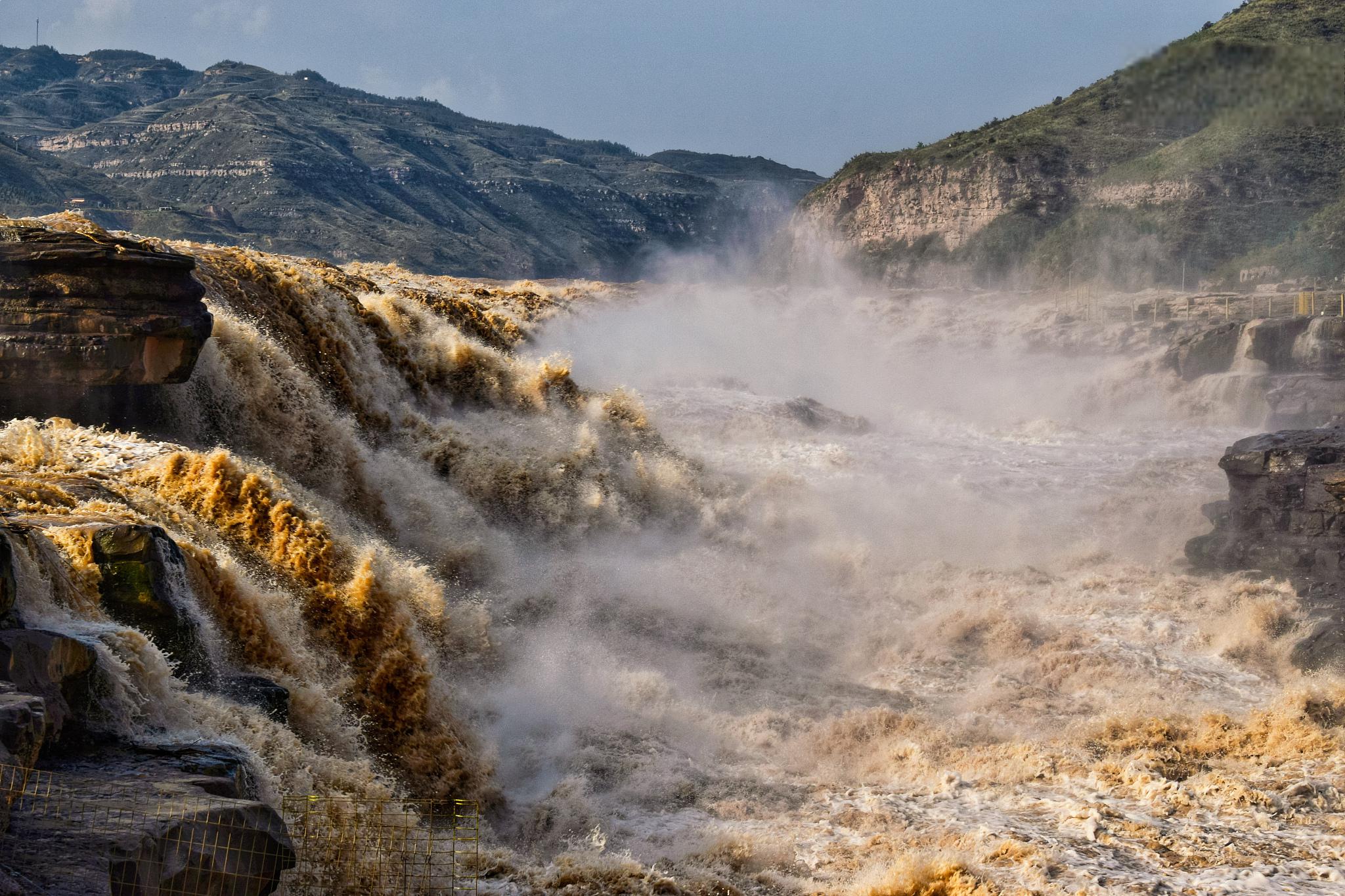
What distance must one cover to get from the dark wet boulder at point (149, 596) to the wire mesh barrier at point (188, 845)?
48.8 inches

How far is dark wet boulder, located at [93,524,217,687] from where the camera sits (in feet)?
19.4

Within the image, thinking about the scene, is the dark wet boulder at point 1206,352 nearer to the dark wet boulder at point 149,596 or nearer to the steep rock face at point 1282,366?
the steep rock face at point 1282,366

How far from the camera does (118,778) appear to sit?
4.45 m

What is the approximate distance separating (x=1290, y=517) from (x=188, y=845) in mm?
12628

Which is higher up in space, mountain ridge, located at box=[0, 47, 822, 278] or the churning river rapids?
mountain ridge, located at box=[0, 47, 822, 278]

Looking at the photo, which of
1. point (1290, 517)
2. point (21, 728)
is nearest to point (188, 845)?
point (21, 728)

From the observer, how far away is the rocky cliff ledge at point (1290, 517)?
40.4 feet

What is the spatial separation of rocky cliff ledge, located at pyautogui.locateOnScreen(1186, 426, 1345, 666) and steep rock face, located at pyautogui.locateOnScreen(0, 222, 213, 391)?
1155 centimetres

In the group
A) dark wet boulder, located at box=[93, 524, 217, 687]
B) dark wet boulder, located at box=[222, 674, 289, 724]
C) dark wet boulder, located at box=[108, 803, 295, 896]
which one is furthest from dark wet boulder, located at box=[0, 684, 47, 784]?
dark wet boulder, located at box=[222, 674, 289, 724]

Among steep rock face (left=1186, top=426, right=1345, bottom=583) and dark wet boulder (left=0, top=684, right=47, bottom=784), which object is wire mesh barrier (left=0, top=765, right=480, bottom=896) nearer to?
dark wet boulder (left=0, top=684, right=47, bottom=784)

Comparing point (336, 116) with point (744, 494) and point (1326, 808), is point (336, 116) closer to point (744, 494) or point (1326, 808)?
point (744, 494)

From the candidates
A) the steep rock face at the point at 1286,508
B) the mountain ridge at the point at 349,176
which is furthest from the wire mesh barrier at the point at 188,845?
the mountain ridge at the point at 349,176

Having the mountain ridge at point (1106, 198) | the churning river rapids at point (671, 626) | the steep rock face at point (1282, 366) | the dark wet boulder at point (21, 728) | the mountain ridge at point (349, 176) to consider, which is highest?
the mountain ridge at point (349, 176)

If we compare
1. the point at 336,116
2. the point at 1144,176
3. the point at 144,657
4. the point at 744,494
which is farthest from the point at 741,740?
the point at 336,116
